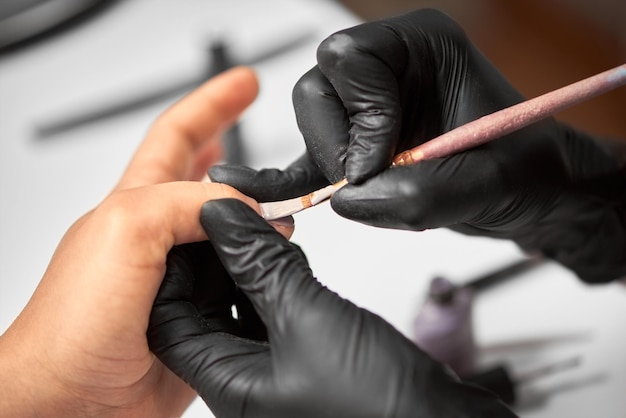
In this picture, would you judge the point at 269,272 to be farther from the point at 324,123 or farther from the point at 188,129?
the point at 188,129

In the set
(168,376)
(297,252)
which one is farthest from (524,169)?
(168,376)

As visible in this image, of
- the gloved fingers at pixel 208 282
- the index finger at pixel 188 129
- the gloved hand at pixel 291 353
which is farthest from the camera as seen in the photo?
the index finger at pixel 188 129

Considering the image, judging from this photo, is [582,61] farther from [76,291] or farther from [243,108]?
[76,291]

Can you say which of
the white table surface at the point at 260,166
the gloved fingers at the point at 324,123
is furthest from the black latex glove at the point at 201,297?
the white table surface at the point at 260,166

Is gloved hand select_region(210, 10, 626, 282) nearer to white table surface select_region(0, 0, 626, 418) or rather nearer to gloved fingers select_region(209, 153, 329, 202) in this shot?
gloved fingers select_region(209, 153, 329, 202)

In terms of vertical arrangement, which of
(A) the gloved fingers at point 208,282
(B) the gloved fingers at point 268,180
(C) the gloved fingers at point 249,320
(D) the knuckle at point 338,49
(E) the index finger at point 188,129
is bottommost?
(C) the gloved fingers at point 249,320

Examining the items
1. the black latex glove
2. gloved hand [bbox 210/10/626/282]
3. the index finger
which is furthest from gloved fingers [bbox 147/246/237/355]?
the index finger

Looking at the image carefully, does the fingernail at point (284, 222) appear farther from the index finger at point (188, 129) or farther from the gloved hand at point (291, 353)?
the index finger at point (188, 129)
